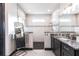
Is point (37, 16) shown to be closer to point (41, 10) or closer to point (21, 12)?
point (41, 10)

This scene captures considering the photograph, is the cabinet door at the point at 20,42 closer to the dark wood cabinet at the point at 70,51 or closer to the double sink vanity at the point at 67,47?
the double sink vanity at the point at 67,47

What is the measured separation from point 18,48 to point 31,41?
0.81 meters

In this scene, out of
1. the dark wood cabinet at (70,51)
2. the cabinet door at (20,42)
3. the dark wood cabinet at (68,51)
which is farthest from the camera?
the cabinet door at (20,42)

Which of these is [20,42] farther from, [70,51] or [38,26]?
[70,51]

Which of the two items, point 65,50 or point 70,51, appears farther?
point 65,50

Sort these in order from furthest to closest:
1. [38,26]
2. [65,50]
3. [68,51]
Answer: [38,26] < [65,50] < [68,51]

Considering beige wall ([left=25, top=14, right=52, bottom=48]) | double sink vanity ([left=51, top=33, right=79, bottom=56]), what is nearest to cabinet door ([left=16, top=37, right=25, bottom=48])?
beige wall ([left=25, top=14, right=52, bottom=48])

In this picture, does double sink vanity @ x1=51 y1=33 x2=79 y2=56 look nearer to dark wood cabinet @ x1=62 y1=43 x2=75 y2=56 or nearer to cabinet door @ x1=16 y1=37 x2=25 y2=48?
dark wood cabinet @ x1=62 y1=43 x2=75 y2=56

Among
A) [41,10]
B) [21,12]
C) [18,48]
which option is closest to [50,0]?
[18,48]

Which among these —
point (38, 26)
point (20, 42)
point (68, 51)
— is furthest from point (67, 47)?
point (38, 26)

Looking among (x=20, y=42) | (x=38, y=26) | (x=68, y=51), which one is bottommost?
(x=20, y=42)

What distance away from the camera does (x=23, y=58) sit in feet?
2.87

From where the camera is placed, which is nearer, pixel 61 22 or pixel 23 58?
pixel 23 58

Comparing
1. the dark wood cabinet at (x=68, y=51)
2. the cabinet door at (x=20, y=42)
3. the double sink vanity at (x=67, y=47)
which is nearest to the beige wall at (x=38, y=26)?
the cabinet door at (x=20, y=42)
